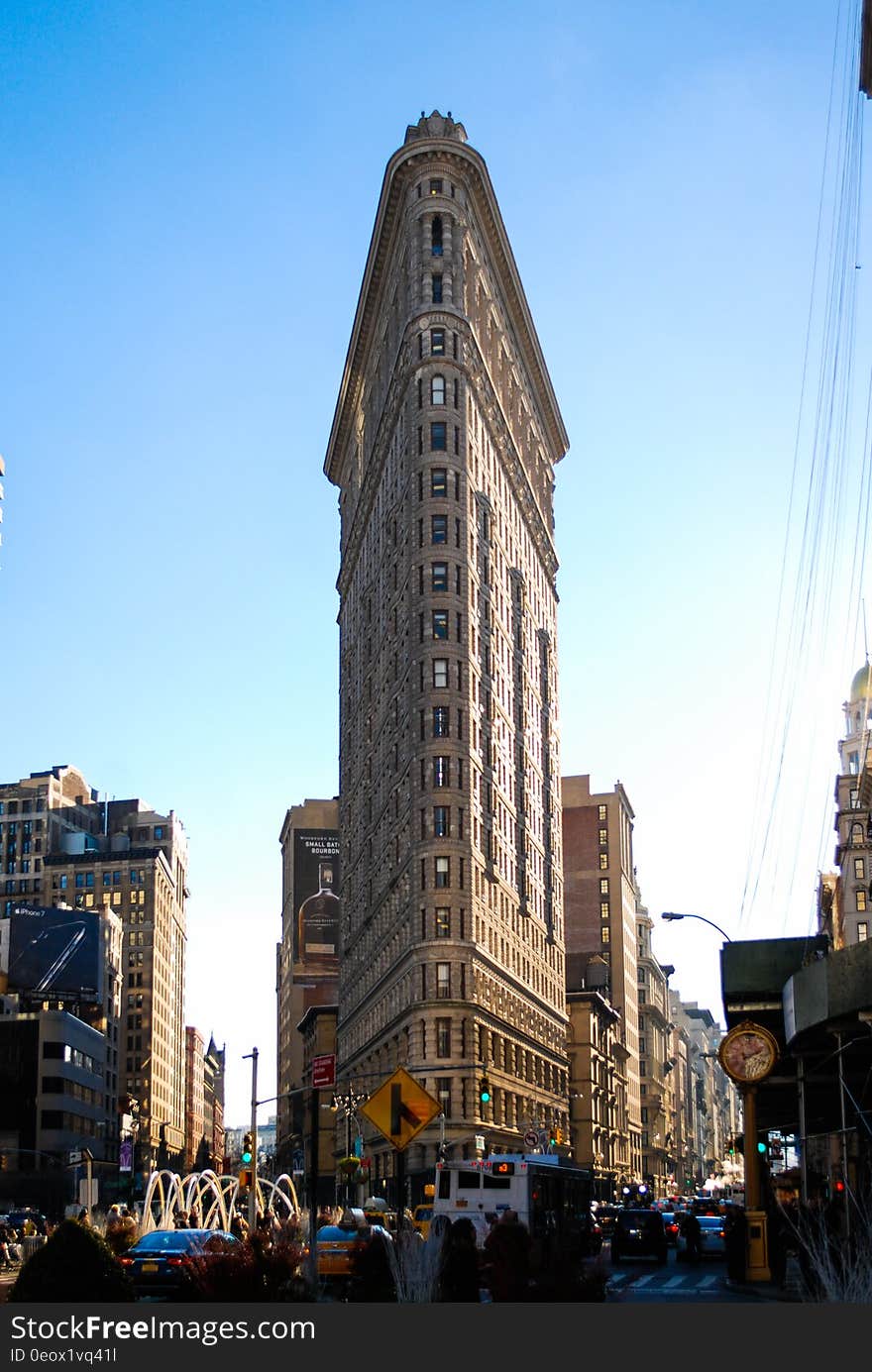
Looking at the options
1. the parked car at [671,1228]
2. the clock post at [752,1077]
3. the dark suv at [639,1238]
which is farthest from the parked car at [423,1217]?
the parked car at [671,1228]

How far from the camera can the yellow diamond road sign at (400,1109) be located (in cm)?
2300

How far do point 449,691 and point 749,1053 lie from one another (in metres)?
59.3

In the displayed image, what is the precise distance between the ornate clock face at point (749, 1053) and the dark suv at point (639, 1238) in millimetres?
18346

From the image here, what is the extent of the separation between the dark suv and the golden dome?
11474 cm

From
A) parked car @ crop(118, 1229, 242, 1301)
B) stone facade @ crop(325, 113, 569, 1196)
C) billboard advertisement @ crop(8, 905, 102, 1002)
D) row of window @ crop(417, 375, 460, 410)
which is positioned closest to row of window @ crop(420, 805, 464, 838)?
stone facade @ crop(325, 113, 569, 1196)

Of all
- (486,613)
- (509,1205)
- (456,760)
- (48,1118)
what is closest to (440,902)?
(456,760)

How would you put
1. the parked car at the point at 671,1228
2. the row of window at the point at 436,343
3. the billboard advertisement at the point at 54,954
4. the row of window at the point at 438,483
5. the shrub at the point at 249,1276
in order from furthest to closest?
the billboard advertisement at the point at 54,954, the row of window at the point at 436,343, the row of window at the point at 438,483, the parked car at the point at 671,1228, the shrub at the point at 249,1276

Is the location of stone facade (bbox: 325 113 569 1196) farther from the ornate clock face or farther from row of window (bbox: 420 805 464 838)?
the ornate clock face

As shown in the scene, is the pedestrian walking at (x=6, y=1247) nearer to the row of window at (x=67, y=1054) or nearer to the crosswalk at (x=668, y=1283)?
the crosswalk at (x=668, y=1283)

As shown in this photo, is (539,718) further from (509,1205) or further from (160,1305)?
(160,1305)

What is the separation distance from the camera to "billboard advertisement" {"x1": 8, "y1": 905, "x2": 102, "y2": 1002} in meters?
152

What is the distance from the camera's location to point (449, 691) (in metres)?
96.1

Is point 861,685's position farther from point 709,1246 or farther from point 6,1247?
point 6,1247

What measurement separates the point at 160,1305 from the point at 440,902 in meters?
78.6
